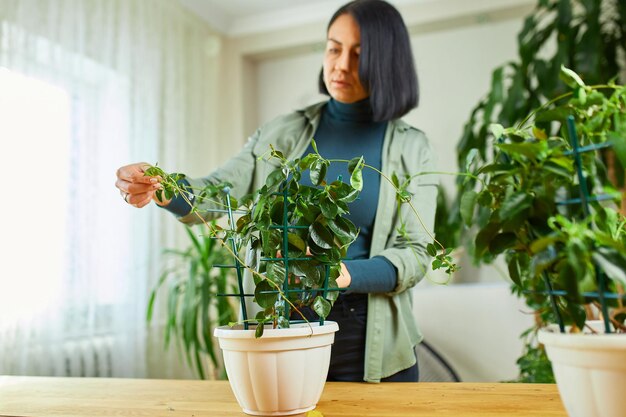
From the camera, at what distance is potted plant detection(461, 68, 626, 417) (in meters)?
0.49

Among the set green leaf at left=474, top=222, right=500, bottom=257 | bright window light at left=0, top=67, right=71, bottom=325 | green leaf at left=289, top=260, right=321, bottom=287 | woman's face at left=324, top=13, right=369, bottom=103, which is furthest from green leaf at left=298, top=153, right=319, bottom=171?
bright window light at left=0, top=67, right=71, bottom=325

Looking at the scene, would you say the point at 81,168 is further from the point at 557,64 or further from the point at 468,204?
the point at 468,204

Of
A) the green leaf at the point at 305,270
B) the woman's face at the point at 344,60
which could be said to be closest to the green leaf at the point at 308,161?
the green leaf at the point at 305,270

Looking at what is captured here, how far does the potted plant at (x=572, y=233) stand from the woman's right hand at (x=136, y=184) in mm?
505

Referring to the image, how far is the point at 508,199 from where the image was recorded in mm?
541

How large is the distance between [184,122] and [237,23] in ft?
2.91

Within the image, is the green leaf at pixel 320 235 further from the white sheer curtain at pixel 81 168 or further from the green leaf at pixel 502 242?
the white sheer curtain at pixel 81 168

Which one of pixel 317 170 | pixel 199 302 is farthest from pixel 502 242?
pixel 199 302

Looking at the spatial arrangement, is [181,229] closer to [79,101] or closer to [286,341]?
[79,101]

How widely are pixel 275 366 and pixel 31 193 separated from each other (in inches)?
81.7

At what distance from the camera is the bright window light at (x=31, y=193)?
233 cm

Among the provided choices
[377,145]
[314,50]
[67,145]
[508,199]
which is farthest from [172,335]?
[508,199]

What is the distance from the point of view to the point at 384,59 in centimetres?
128

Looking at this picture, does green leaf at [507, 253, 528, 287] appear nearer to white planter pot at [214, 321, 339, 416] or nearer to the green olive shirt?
white planter pot at [214, 321, 339, 416]
